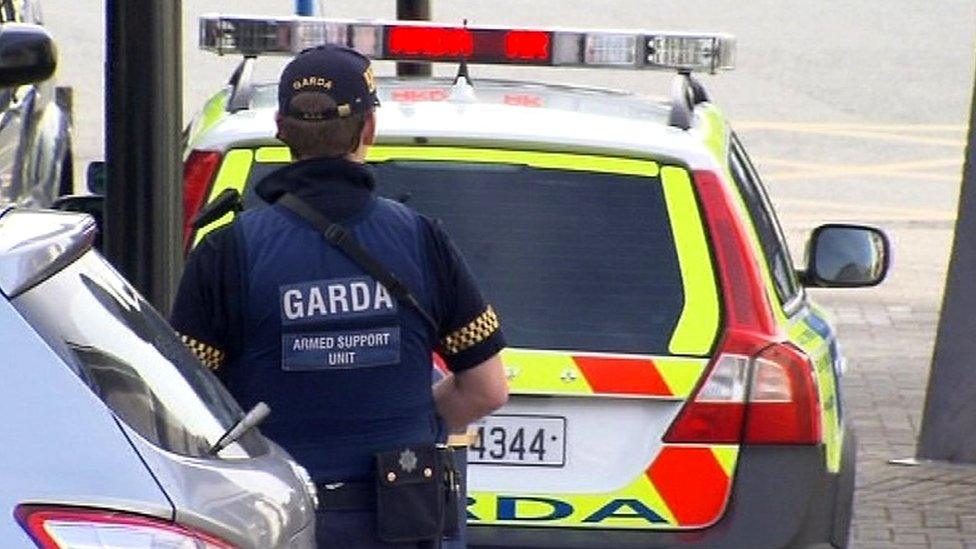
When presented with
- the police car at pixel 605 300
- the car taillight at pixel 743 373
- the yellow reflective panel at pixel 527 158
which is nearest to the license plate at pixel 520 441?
the police car at pixel 605 300

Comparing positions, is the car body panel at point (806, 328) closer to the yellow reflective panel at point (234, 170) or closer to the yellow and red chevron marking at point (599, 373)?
the yellow and red chevron marking at point (599, 373)

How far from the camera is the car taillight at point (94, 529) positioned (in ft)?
10.5

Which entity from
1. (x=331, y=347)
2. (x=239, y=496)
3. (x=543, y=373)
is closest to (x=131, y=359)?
(x=239, y=496)

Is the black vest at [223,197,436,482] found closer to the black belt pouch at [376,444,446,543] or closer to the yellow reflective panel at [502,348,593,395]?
the black belt pouch at [376,444,446,543]

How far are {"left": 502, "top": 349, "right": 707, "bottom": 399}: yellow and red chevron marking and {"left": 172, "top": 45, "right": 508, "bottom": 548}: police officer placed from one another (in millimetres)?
934

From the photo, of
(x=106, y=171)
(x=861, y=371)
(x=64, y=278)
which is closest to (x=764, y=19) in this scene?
(x=861, y=371)

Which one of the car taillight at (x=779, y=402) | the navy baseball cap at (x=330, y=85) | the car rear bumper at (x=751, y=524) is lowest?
the car rear bumper at (x=751, y=524)

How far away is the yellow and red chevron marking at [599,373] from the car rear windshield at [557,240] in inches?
2.7

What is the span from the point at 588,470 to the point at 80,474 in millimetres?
2569

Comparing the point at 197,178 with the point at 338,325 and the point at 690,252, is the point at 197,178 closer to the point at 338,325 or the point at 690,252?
the point at 690,252

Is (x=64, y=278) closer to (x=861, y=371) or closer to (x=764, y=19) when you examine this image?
(x=861, y=371)

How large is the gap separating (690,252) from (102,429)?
269 cm

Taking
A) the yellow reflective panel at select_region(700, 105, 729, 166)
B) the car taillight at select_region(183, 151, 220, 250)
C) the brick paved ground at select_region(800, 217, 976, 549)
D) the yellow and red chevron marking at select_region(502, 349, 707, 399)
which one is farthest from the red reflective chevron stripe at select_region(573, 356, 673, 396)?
the brick paved ground at select_region(800, 217, 976, 549)

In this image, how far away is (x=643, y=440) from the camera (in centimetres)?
570
